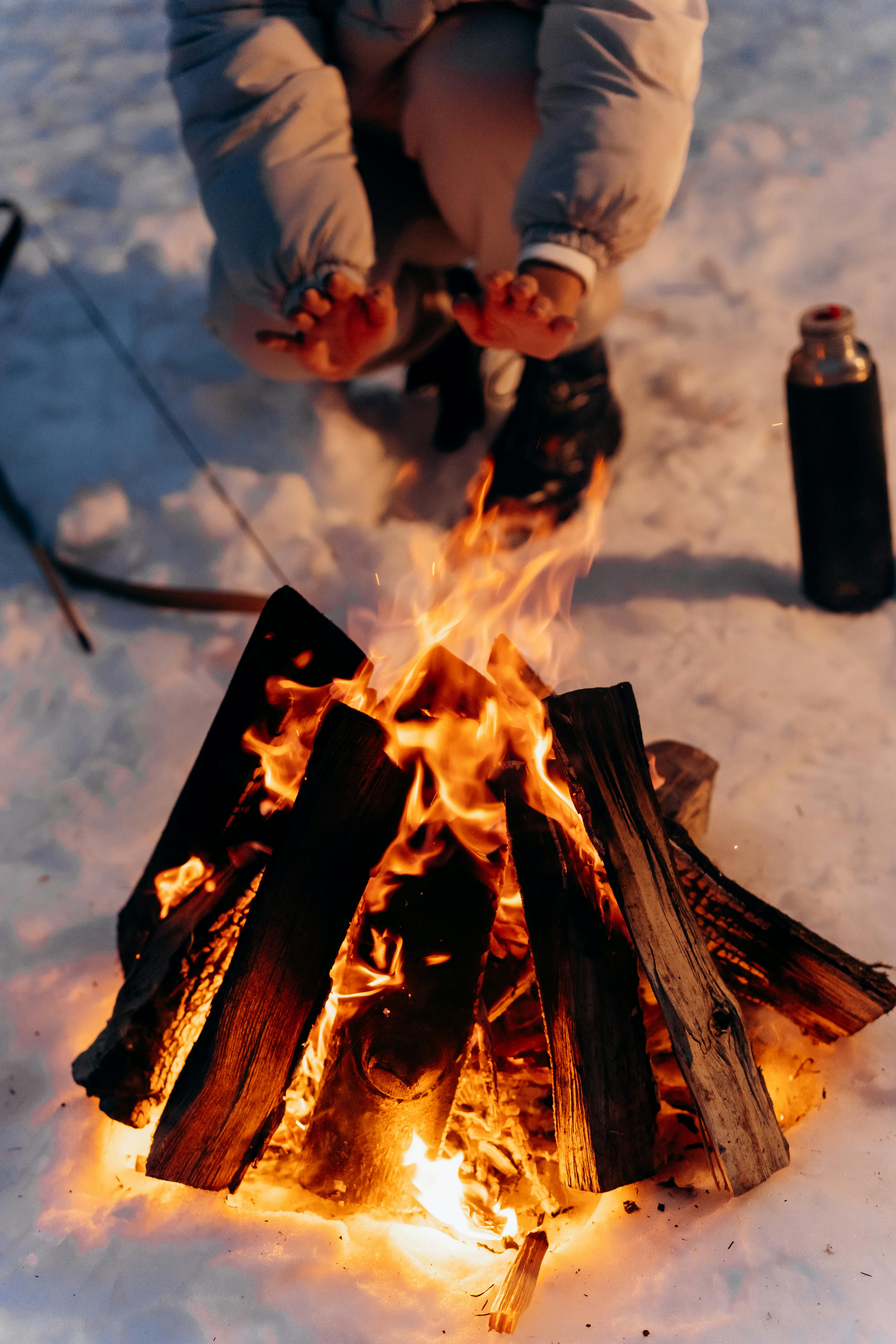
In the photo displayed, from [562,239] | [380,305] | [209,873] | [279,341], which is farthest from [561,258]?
[209,873]

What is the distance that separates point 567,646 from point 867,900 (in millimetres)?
1117

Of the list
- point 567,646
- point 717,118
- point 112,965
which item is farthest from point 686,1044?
point 717,118

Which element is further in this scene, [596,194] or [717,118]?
[717,118]

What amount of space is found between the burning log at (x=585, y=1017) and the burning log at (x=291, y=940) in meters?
0.24

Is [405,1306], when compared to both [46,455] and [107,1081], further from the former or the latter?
[46,455]

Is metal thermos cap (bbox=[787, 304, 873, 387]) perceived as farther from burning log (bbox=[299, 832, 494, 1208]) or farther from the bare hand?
burning log (bbox=[299, 832, 494, 1208])

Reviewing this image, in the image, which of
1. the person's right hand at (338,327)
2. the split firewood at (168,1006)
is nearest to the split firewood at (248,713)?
the split firewood at (168,1006)

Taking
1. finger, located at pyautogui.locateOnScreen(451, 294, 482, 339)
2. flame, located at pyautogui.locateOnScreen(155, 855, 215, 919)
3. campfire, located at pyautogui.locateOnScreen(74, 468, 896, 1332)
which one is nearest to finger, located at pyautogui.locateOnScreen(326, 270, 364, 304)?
finger, located at pyautogui.locateOnScreen(451, 294, 482, 339)

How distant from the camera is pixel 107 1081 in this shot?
1738 mm

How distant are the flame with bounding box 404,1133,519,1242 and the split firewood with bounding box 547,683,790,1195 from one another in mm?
395

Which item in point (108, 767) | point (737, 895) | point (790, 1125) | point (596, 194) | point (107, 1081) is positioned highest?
point (596, 194)

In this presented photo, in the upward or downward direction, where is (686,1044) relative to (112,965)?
upward

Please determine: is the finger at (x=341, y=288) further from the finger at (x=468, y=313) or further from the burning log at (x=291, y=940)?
the burning log at (x=291, y=940)

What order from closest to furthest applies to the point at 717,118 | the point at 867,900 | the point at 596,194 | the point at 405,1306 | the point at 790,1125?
1. the point at 405,1306
2. the point at 790,1125
3. the point at 867,900
4. the point at 596,194
5. the point at 717,118
